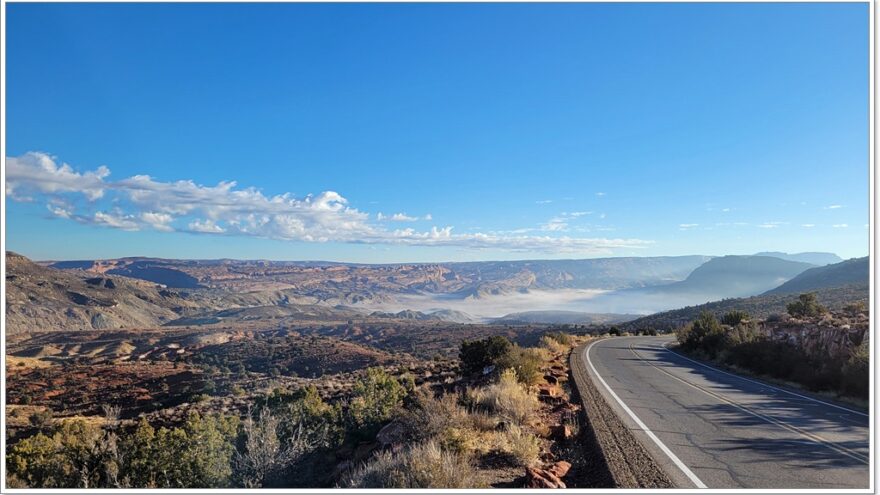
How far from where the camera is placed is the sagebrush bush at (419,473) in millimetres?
5465

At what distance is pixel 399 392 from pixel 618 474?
912 centimetres

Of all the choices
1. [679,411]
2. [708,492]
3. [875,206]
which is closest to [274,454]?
[708,492]

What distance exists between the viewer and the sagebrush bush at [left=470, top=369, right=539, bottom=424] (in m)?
9.24

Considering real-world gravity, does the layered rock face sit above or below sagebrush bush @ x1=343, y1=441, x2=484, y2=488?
above

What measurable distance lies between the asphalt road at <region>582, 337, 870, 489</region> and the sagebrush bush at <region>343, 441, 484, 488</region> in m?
2.69

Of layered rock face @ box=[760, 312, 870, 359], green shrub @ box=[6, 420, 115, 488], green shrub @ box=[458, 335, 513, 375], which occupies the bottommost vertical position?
green shrub @ box=[6, 420, 115, 488]

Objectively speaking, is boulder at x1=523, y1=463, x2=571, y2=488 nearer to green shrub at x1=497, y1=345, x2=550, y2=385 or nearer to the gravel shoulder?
the gravel shoulder

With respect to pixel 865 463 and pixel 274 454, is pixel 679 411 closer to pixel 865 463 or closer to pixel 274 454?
pixel 865 463

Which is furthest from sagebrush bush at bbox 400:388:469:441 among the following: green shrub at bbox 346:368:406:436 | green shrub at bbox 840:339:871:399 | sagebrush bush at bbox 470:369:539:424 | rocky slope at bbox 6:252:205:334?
rocky slope at bbox 6:252:205:334

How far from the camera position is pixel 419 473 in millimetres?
5512

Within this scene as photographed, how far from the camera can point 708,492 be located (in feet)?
17.0

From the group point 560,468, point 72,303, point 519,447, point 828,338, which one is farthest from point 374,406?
point 72,303

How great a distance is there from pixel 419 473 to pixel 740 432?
20.1 ft

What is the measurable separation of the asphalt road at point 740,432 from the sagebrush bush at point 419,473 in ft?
8.82
